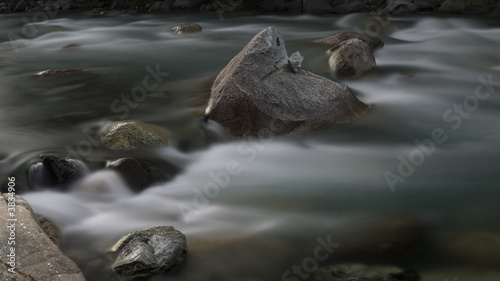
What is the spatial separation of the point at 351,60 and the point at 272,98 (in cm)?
255

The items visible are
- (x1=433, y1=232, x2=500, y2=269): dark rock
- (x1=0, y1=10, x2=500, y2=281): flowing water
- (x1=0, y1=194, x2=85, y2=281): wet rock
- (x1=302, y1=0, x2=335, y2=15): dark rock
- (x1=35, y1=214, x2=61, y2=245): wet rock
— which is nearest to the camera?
(x1=0, y1=194, x2=85, y2=281): wet rock

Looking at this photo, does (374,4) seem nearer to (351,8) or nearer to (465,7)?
(351,8)

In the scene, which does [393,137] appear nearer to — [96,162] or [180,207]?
[180,207]

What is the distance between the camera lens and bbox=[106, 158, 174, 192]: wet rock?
562 centimetres

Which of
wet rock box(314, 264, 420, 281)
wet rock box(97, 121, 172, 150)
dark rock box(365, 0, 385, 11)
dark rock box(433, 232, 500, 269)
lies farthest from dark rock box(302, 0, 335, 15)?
wet rock box(314, 264, 420, 281)

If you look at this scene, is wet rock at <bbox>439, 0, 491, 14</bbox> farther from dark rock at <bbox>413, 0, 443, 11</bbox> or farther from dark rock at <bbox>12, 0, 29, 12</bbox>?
dark rock at <bbox>12, 0, 29, 12</bbox>

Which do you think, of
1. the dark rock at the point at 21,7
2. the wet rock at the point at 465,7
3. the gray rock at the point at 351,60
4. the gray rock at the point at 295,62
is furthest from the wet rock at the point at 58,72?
the dark rock at the point at 21,7

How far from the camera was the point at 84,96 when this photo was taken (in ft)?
27.7

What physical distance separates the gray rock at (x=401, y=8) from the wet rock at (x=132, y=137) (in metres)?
11.0

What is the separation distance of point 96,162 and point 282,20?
10899 millimetres

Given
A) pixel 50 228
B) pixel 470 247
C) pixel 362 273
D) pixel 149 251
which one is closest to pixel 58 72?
pixel 50 228

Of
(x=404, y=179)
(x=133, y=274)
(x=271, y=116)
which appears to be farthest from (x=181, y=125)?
(x=133, y=274)

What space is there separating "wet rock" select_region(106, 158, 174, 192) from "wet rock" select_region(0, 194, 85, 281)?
1.57m

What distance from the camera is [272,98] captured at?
679 cm
